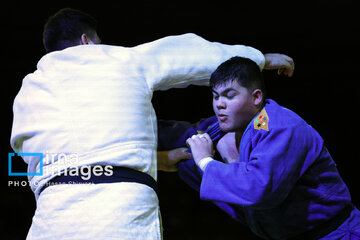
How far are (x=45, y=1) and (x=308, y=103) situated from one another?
198 centimetres

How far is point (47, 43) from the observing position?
2092 millimetres

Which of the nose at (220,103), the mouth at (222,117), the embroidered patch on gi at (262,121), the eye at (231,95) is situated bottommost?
the mouth at (222,117)

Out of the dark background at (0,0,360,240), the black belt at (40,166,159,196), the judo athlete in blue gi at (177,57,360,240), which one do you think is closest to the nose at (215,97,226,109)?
the judo athlete in blue gi at (177,57,360,240)

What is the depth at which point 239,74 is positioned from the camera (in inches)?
73.0

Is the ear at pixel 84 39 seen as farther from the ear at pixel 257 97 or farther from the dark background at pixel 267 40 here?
the dark background at pixel 267 40

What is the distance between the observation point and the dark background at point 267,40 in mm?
2924

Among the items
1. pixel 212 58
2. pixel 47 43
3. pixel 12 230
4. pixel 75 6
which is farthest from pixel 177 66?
pixel 12 230

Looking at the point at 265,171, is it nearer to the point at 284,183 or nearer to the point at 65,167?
the point at 284,183

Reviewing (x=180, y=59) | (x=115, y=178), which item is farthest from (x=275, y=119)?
(x=115, y=178)

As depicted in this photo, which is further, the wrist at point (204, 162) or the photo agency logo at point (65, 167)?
the wrist at point (204, 162)

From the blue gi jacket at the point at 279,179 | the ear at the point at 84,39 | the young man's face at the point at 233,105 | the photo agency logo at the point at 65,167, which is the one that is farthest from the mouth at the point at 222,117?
the ear at the point at 84,39

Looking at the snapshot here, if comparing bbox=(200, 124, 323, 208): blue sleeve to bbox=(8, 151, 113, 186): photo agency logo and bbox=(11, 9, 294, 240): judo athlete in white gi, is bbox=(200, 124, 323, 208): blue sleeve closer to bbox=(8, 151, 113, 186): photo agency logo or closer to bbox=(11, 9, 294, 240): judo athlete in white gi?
bbox=(11, 9, 294, 240): judo athlete in white gi

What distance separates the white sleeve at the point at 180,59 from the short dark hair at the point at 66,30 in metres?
0.37

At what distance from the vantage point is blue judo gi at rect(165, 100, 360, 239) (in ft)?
5.46
